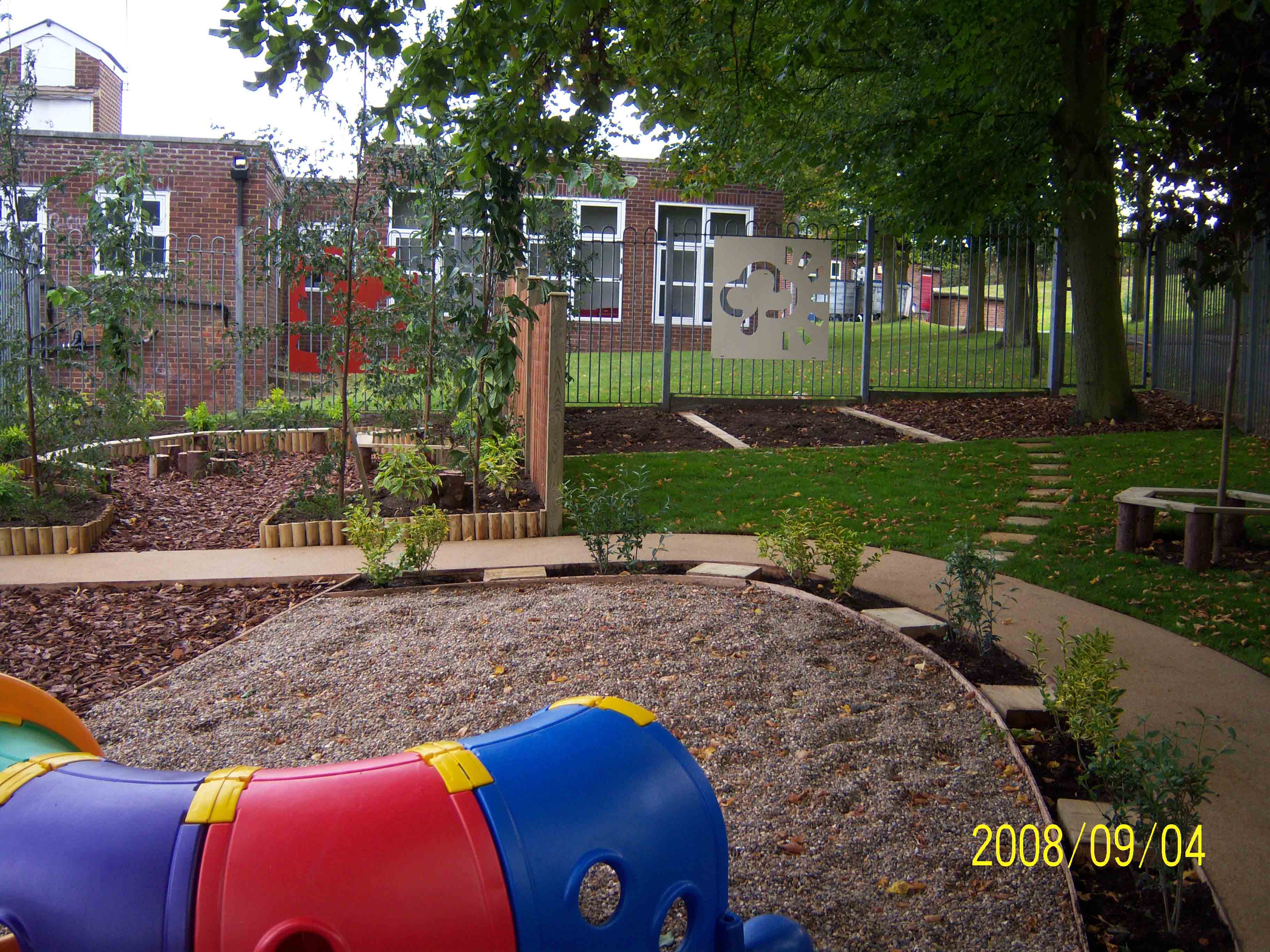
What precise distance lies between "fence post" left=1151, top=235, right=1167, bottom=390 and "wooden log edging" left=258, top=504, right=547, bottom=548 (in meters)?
11.7

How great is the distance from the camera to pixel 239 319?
13578 millimetres

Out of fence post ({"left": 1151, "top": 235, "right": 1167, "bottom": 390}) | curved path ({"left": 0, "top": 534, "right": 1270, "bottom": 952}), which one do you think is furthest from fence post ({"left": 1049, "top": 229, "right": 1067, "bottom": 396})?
curved path ({"left": 0, "top": 534, "right": 1270, "bottom": 952})

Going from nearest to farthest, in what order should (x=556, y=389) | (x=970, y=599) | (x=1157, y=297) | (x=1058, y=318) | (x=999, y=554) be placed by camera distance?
(x=970, y=599), (x=999, y=554), (x=556, y=389), (x=1058, y=318), (x=1157, y=297)

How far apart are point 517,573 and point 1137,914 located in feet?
13.4

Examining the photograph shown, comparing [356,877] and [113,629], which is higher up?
[356,877]

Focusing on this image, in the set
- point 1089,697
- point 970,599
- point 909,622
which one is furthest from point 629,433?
point 1089,697

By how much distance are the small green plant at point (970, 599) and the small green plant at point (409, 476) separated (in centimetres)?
423

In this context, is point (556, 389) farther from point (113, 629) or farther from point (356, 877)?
point (356, 877)

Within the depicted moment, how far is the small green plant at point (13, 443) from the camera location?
916 centimetres

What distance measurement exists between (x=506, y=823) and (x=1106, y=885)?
6.77ft

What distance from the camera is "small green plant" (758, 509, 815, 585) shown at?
19.1 feet

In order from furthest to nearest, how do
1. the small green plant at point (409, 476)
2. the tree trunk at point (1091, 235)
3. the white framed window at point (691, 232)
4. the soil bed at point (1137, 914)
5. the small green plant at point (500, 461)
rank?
the white framed window at point (691, 232), the tree trunk at point (1091, 235), the small green plant at point (500, 461), the small green plant at point (409, 476), the soil bed at point (1137, 914)

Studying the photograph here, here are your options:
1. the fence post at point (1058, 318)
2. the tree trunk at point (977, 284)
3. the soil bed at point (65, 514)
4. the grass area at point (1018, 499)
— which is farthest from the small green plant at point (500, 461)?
the tree trunk at point (977, 284)

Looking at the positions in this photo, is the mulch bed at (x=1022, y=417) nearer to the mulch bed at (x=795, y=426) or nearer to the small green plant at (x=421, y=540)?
the mulch bed at (x=795, y=426)
